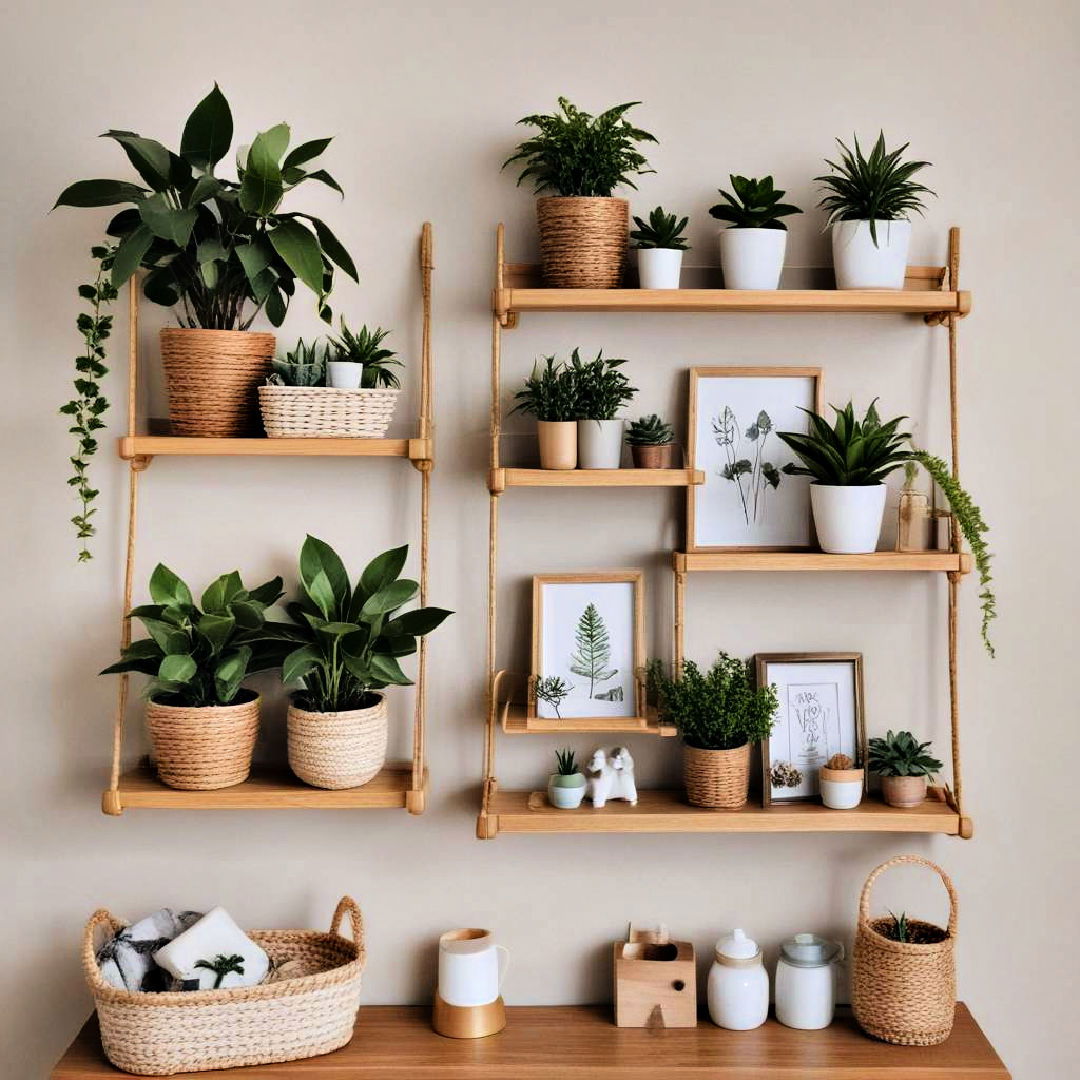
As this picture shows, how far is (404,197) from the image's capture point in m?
2.10

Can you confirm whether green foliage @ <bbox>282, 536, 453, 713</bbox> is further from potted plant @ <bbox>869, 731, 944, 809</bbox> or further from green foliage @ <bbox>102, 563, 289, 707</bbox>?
potted plant @ <bbox>869, 731, 944, 809</bbox>

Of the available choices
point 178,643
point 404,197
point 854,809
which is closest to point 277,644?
point 178,643

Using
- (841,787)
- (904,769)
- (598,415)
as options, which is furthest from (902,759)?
(598,415)

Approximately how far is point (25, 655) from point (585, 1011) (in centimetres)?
119

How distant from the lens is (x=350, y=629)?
6.26 feet

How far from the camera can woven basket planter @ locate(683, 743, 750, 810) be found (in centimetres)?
201

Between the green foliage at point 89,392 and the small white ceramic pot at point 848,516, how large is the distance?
1.20 meters

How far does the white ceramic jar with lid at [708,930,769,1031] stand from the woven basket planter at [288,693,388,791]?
2.26 feet

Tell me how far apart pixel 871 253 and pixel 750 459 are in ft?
1.32

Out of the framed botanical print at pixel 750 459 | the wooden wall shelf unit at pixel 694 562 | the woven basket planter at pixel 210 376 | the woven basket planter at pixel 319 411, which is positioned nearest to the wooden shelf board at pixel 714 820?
the wooden wall shelf unit at pixel 694 562

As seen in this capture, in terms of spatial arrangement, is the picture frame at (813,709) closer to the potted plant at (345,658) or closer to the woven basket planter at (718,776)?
the woven basket planter at (718,776)

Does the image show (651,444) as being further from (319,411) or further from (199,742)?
(199,742)

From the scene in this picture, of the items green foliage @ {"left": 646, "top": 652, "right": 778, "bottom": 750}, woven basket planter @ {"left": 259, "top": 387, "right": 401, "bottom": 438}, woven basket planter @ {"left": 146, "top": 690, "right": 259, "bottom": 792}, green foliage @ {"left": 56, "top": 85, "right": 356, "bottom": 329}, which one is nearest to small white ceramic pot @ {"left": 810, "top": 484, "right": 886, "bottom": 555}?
green foliage @ {"left": 646, "top": 652, "right": 778, "bottom": 750}

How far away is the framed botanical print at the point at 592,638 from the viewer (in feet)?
6.92
